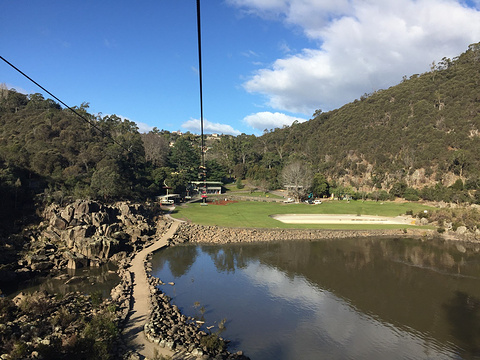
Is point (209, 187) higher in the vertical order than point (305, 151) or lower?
lower

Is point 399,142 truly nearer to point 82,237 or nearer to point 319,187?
point 319,187

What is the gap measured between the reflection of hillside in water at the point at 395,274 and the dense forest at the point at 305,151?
27163mm

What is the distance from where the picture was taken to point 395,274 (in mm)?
26078

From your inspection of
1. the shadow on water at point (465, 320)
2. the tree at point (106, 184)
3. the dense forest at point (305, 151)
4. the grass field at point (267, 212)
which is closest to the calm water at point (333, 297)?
the shadow on water at point (465, 320)

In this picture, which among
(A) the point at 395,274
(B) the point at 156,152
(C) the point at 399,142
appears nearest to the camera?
(A) the point at 395,274

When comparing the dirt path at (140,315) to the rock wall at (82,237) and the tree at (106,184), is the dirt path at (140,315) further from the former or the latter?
the tree at (106,184)

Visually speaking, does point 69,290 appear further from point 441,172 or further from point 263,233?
point 441,172

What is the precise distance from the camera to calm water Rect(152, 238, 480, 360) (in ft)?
50.8

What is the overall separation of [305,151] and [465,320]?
9490cm

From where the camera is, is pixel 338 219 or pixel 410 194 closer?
pixel 338 219

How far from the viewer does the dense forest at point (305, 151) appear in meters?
48.0

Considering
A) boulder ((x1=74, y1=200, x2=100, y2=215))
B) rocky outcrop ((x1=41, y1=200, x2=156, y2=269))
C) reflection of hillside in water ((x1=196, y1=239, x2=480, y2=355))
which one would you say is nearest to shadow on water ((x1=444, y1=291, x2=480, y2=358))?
reflection of hillside in water ((x1=196, y1=239, x2=480, y2=355))

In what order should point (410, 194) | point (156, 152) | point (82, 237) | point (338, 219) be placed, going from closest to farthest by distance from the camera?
point (82, 237), point (338, 219), point (410, 194), point (156, 152)

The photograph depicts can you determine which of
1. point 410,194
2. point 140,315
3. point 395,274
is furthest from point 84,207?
point 410,194
